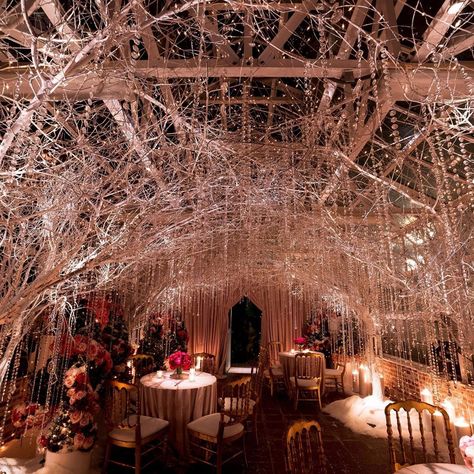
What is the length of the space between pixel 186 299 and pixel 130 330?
3255mm

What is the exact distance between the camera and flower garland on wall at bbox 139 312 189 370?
22.8 feet

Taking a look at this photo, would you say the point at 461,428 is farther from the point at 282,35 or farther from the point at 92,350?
the point at 282,35

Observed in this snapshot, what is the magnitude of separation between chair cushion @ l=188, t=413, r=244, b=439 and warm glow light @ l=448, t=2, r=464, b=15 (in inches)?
159

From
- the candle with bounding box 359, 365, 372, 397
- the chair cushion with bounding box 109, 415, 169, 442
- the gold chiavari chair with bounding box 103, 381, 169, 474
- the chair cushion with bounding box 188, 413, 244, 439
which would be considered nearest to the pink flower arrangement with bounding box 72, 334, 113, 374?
the gold chiavari chair with bounding box 103, 381, 169, 474

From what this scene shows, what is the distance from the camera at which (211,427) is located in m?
3.86

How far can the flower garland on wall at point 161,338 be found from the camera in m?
6.96

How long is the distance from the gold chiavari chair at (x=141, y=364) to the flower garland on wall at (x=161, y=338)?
0.41 meters

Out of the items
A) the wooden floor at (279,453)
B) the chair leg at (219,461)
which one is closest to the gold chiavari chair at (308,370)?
the wooden floor at (279,453)

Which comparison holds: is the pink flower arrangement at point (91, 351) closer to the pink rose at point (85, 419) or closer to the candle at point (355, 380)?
the pink rose at point (85, 419)

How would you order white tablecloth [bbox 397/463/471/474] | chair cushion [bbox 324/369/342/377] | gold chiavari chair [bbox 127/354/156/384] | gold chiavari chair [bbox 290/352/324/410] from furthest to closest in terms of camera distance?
chair cushion [bbox 324/369/342/377] < gold chiavari chair [bbox 290/352/324/410] < gold chiavari chair [bbox 127/354/156/384] < white tablecloth [bbox 397/463/471/474]

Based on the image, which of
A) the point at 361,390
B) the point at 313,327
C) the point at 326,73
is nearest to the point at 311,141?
the point at 326,73

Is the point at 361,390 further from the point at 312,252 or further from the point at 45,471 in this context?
the point at 45,471

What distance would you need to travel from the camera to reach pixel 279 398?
7402 mm

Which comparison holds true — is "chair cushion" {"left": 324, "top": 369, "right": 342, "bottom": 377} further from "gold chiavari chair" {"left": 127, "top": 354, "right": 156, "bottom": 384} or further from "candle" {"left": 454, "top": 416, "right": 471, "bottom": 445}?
"gold chiavari chair" {"left": 127, "top": 354, "right": 156, "bottom": 384}
